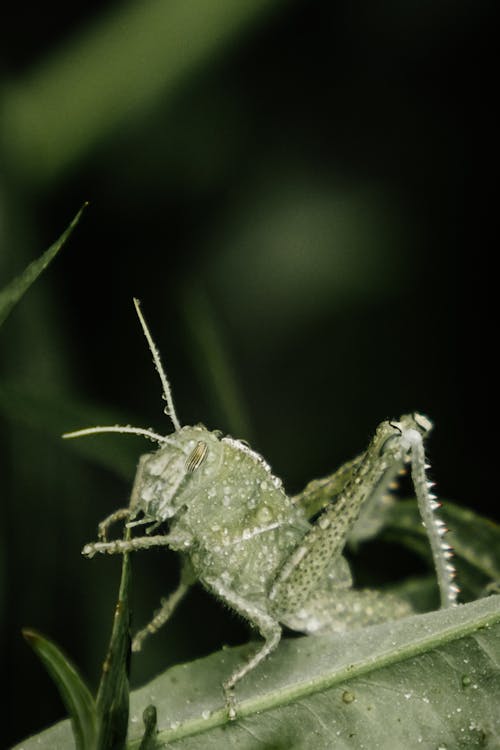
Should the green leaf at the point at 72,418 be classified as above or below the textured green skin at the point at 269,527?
above

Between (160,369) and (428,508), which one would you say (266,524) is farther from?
(160,369)

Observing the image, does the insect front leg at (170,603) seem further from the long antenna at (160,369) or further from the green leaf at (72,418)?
the long antenna at (160,369)

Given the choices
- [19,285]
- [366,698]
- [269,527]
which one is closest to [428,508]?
[269,527]

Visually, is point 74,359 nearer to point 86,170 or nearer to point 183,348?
point 183,348

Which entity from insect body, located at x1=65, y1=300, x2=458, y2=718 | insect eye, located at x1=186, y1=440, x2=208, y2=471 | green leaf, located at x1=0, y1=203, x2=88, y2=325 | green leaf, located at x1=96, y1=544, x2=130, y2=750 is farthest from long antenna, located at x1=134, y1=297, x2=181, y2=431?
green leaf, located at x1=96, y1=544, x2=130, y2=750

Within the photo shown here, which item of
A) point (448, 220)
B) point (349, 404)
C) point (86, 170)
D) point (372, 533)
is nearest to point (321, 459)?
point (349, 404)

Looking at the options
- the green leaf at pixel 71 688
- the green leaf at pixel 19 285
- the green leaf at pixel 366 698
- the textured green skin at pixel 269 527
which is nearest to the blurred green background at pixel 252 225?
the textured green skin at pixel 269 527

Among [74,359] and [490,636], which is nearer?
[490,636]

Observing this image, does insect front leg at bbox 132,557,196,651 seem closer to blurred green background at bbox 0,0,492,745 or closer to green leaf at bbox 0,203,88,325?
blurred green background at bbox 0,0,492,745
